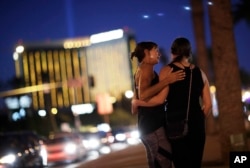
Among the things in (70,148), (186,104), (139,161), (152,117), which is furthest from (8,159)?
(186,104)

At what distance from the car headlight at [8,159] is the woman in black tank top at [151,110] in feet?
43.5

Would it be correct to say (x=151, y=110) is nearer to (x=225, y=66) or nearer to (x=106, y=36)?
(x=225, y=66)

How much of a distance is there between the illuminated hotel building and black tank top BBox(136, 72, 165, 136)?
9402cm

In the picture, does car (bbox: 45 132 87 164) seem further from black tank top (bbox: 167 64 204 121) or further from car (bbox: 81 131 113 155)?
black tank top (bbox: 167 64 204 121)

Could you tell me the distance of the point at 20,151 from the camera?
2025 centimetres

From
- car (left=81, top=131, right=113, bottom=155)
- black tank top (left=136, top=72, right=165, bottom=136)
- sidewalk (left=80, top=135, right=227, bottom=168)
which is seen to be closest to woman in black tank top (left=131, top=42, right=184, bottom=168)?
black tank top (left=136, top=72, right=165, bottom=136)

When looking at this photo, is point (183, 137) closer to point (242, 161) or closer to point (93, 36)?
point (242, 161)

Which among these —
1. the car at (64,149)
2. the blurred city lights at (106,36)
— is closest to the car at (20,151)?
the car at (64,149)

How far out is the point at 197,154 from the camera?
211 inches

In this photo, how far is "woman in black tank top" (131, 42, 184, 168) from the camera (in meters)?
5.49

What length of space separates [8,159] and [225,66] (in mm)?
8888

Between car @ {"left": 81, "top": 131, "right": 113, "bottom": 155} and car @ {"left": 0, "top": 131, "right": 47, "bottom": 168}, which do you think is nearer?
car @ {"left": 0, "top": 131, "right": 47, "bottom": 168}

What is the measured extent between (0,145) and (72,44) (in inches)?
4202

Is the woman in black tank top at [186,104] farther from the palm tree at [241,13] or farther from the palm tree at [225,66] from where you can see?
the palm tree at [241,13]
